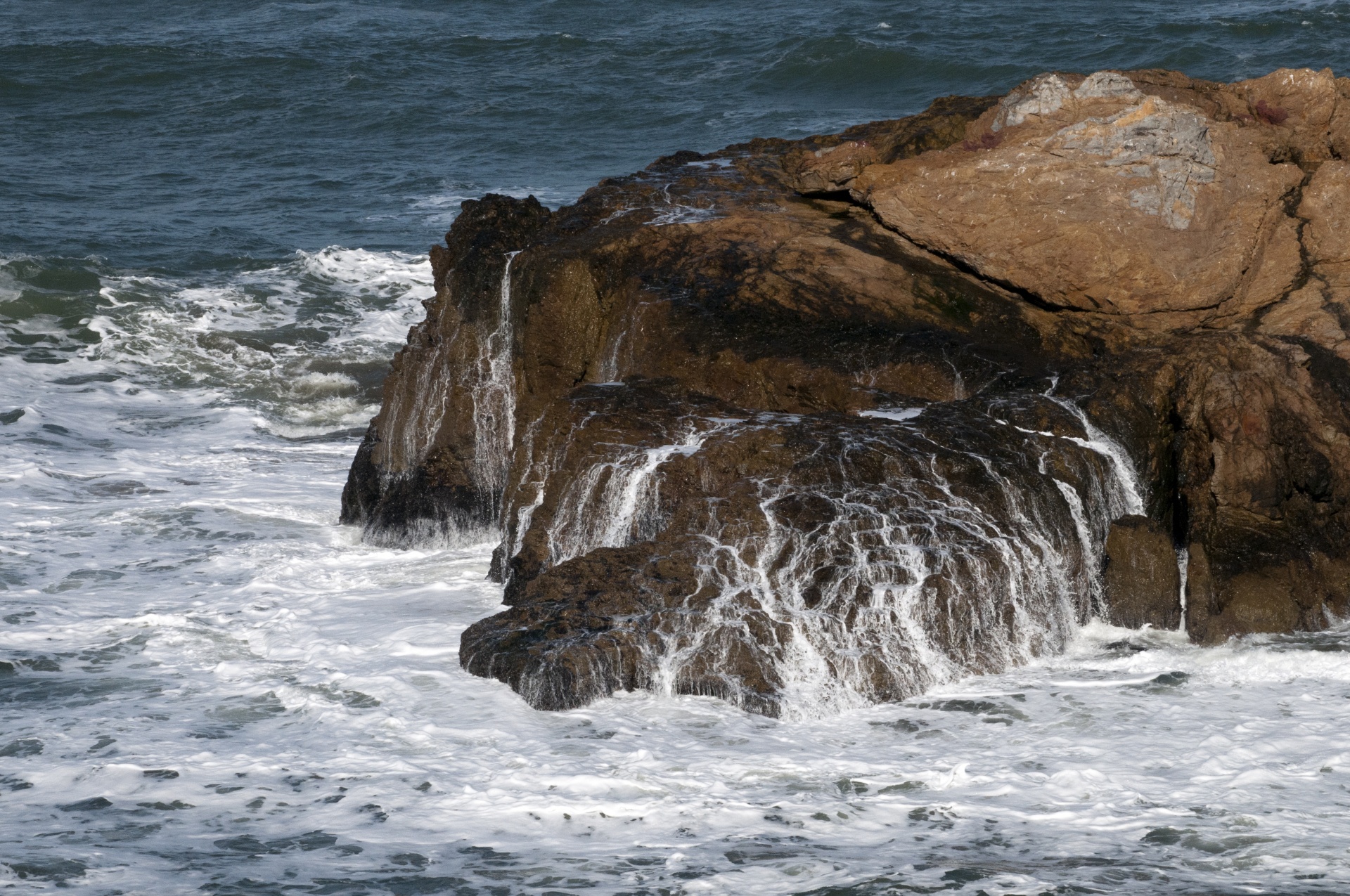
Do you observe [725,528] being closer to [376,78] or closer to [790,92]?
[790,92]

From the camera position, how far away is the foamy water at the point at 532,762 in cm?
Answer: 579

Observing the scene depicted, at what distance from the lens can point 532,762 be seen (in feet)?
21.8

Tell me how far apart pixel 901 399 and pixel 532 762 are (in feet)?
10.5

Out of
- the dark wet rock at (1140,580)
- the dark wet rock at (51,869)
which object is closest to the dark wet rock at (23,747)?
the dark wet rock at (51,869)

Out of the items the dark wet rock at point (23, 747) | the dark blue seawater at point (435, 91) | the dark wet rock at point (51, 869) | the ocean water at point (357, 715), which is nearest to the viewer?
the dark wet rock at point (51, 869)

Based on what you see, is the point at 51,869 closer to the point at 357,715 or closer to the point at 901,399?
the point at 357,715

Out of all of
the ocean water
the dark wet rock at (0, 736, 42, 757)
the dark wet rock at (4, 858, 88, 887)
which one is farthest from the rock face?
the dark wet rock at (4, 858, 88, 887)

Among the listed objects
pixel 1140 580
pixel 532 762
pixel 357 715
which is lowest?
pixel 532 762

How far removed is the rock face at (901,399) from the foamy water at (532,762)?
1.20 feet

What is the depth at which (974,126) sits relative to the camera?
10141 millimetres

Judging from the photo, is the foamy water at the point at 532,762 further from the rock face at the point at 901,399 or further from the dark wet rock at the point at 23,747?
the rock face at the point at 901,399

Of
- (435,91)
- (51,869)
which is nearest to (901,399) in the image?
(51,869)

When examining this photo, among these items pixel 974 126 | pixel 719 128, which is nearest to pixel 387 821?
pixel 974 126

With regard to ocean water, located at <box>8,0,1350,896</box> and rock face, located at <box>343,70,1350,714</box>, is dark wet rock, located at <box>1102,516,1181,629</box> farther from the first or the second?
ocean water, located at <box>8,0,1350,896</box>
